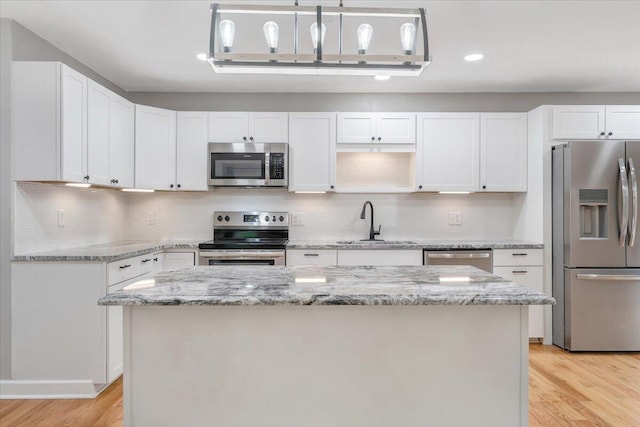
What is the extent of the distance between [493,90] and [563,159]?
108cm

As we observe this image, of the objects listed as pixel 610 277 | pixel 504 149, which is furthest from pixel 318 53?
pixel 610 277

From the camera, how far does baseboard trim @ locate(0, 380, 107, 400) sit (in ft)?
8.36

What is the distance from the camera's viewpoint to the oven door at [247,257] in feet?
11.6

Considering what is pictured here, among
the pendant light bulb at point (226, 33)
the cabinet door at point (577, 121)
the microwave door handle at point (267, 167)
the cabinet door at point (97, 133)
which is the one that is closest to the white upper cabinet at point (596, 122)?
the cabinet door at point (577, 121)

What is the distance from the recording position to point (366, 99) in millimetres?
4133

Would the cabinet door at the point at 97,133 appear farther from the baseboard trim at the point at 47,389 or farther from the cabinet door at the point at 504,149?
the cabinet door at the point at 504,149

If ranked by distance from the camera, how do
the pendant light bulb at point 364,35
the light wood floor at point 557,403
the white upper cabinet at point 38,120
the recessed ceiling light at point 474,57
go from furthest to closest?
the recessed ceiling light at point 474,57, the white upper cabinet at point 38,120, the light wood floor at point 557,403, the pendant light bulb at point 364,35

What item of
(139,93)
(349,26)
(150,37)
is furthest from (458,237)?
(139,93)

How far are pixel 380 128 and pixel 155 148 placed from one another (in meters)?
2.26

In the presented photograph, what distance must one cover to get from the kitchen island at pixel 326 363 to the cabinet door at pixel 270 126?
8.39ft

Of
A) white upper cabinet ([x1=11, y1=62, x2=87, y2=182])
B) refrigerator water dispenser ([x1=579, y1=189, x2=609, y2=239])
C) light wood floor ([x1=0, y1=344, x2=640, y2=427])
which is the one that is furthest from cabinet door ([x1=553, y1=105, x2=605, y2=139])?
white upper cabinet ([x1=11, y1=62, x2=87, y2=182])

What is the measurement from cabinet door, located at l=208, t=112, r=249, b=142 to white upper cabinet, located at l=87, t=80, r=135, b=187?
741mm

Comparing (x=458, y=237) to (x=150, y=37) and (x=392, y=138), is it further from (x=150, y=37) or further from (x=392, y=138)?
(x=150, y=37)

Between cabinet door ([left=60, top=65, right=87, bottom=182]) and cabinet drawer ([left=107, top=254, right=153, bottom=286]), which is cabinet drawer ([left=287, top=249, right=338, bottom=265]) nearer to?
cabinet drawer ([left=107, top=254, right=153, bottom=286])
